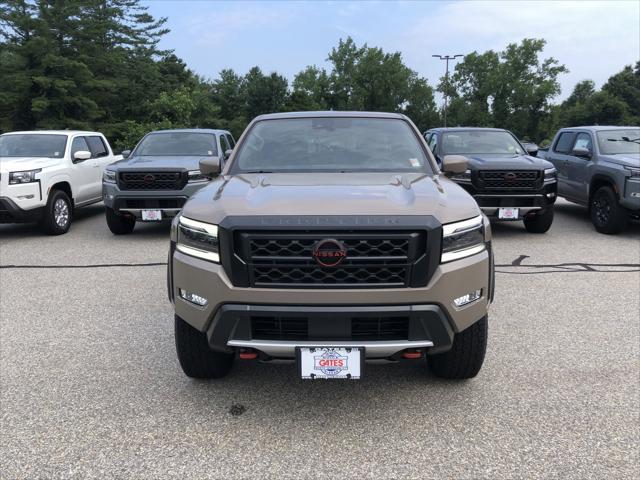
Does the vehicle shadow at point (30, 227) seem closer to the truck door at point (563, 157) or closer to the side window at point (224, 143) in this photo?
the side window at point (224, 143)

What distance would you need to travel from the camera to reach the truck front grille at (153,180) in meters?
8.39

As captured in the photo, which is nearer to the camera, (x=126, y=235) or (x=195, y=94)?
(x=126, y=235)

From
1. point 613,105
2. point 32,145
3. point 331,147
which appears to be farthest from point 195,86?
point 331,147

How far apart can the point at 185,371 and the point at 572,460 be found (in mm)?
2339

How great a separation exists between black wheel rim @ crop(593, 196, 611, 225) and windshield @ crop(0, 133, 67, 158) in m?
9.50

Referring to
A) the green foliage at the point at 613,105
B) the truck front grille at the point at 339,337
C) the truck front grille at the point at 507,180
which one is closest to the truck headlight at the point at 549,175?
the truck front grille at the point at 507,180

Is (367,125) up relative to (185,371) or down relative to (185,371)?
up

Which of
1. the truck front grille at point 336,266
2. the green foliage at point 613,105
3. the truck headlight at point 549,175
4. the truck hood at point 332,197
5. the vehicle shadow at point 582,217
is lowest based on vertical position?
the vehicle shadow at point 582,217

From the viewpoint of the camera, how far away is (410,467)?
274 cm

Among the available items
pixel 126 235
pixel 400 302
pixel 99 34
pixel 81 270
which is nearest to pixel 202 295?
pixel 400 302

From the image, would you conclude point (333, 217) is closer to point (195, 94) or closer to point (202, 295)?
point (202, 295)

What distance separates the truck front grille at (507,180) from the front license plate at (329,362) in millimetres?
6257

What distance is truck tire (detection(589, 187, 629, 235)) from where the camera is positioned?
8.80 meters

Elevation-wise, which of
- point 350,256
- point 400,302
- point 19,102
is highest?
point 19,102
